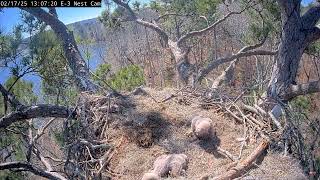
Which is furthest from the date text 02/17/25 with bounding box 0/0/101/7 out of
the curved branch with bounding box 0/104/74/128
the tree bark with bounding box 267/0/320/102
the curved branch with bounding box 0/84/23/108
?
the tree bark with bounding box 267/0/320/102

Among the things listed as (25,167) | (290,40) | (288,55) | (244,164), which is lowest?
(244,164)

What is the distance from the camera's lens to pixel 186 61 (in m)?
7.37

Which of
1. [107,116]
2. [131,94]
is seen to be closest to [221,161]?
[107,116]

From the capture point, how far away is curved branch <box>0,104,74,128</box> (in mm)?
4398

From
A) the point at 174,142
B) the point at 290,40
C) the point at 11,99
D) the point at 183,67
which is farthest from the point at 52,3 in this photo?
the point at 183,67

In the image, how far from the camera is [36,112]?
4.49 metres

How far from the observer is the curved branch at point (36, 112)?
4398mm

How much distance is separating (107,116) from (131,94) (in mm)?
723

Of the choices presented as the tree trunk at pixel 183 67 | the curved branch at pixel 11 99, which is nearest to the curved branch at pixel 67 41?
the curved branch at pixel 11 99

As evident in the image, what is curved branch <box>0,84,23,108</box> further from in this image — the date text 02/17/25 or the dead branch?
the dead branch

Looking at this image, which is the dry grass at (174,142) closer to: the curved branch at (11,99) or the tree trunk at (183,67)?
the curved branch at (11,99)

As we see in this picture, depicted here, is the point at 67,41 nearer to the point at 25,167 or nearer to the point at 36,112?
the point at 36,112

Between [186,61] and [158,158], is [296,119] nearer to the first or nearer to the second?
[158,158]

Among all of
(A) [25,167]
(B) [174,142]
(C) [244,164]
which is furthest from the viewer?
(B) [174,142]
